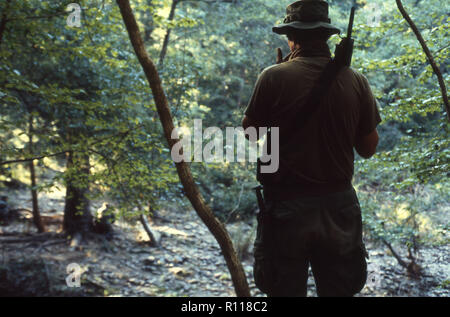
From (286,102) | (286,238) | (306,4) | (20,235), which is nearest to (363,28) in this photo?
(306,4)

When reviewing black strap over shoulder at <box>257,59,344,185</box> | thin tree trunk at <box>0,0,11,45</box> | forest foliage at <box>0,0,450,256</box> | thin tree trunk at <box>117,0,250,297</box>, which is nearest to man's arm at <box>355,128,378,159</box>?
black strap over shoulder at <box>257,59,344,185</box>

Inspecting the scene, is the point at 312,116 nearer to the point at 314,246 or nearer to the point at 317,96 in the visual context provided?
the point at 317,96

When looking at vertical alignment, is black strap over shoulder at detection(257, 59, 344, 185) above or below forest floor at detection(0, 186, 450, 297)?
above

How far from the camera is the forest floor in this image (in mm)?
6211

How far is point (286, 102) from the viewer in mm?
1650

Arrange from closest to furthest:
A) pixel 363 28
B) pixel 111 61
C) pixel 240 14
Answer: pixel 363 28 < pixel 111 61 < pixel 240 14

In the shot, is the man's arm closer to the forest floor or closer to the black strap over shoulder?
the black strap over shoulder

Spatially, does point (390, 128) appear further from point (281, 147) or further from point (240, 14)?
point (281, 147)

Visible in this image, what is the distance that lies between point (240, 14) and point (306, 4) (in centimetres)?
Answer: 851

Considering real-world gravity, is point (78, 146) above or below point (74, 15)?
below

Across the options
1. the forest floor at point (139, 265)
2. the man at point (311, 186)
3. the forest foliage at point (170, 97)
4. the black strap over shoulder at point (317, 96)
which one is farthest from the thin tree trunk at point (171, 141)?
the forest floor at point (139, 265)

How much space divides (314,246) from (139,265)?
23.4 ft

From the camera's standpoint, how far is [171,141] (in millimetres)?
2789
